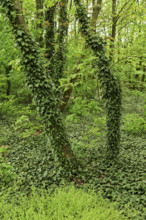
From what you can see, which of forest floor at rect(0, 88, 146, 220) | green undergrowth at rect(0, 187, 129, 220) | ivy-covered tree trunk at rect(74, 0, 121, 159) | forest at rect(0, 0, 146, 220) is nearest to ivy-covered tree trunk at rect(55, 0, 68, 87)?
forest at rect(0, 0, 146, 220)

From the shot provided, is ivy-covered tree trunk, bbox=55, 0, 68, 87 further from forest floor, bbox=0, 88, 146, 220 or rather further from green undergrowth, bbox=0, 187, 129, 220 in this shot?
green undergrowth, bbox=0, 187, 129, 220

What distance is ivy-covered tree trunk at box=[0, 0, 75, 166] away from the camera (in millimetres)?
3885

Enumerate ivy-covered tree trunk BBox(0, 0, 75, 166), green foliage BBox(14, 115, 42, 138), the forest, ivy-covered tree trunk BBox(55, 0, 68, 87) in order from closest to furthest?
the forest, ivy-covered tree trunk BBox(0, 0, 75, 166), ivy-covered tree trunk BBox(55, 0, 68, 87), green foliage BBox(14, 115, 42, 138)

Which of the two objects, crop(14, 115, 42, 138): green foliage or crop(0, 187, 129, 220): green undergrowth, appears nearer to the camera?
crop(0, 187, 129, 220): green undergrowth

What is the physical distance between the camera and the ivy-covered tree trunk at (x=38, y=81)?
388 cm

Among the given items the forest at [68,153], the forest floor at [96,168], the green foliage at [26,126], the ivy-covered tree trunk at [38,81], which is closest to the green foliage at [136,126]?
the forest floor at [96,168]

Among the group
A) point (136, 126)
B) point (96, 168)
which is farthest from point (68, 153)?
point (136, 126)

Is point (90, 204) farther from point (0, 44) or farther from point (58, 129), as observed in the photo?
point (0, 44)

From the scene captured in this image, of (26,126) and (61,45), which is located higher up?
(61,45)

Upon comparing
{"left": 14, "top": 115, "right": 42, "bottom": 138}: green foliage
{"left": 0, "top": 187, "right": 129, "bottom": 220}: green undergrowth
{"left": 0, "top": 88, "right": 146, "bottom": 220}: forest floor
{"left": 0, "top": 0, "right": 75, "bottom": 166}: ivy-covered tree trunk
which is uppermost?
{"left": 0, "top": 0, "right": 75, "bottom": 166}: ivy-covered tree trunk

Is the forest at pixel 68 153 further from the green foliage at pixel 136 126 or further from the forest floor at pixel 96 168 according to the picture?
the green foliage at pixel 136 126

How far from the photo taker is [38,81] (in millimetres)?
4195

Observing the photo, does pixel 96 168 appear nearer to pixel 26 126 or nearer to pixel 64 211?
pixel 64 211

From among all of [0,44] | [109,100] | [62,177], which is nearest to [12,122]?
[0,44]
